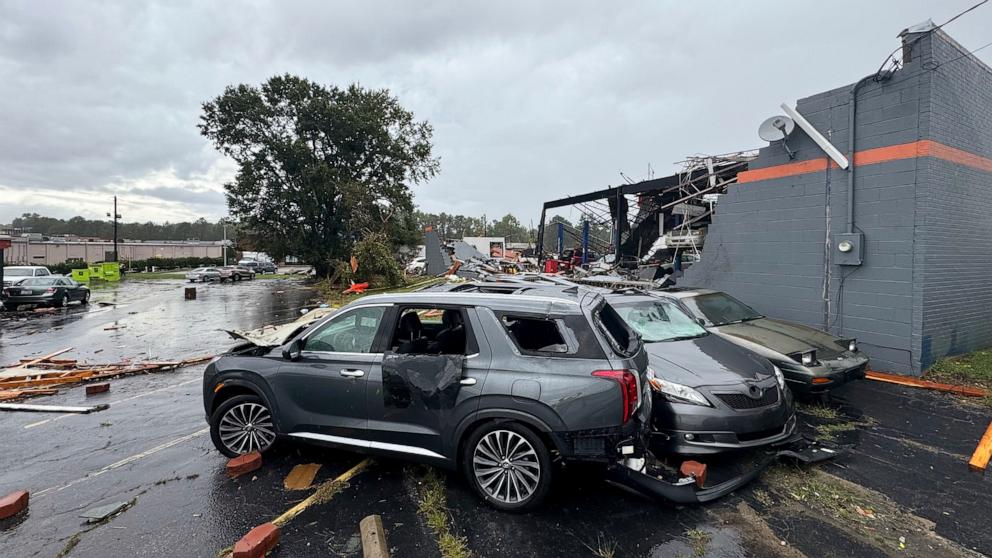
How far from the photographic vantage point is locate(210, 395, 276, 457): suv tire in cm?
408

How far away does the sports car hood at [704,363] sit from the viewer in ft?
13.3

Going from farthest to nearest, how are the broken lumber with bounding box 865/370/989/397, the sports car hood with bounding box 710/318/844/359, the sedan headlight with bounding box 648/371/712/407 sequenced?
1. the broken lumber with bounding box 865/370/989/397
2. the sports car hood with bounding box 710/318/844/359
3. the sedan headlight with bounding box 648/371/712/407

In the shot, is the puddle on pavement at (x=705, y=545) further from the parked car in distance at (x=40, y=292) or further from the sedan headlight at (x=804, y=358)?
the parked car in distance at (x=40, y=292)

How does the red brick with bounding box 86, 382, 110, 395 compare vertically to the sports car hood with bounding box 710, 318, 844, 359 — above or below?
below

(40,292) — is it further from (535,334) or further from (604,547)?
(604,547)

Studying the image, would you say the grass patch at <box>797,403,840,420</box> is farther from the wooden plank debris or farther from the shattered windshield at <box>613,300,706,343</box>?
the wooden plank debris

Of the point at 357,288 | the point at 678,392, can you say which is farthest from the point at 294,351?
the point at 357,288

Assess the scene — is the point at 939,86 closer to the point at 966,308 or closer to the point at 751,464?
the point at 966,308

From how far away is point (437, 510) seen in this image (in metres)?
3.33

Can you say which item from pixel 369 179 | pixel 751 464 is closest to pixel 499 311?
pixel 751 464

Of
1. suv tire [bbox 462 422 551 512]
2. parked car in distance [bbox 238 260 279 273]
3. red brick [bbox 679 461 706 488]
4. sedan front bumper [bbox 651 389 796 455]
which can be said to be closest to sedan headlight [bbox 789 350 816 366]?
sedan front bumper [bbox 651 389 796 455]

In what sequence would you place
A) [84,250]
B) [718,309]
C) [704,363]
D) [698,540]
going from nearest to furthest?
[698,540]
[704,363]
[718,309]
[84,250]

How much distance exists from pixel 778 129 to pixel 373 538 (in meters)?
9.28

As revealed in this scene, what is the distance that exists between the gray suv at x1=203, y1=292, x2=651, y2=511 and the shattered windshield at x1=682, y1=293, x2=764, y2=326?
2.89 m
